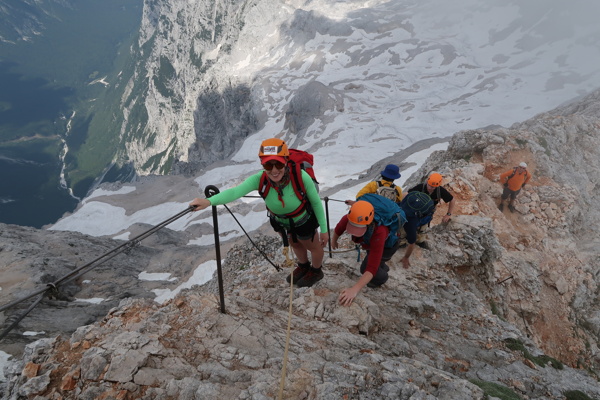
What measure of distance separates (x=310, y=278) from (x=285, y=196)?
275 cm

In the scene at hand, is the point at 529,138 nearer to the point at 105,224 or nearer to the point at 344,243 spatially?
the point at 344,243

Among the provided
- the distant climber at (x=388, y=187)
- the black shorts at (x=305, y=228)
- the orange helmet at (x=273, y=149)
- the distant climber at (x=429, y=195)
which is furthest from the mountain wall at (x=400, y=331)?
the orange helmet at (x=273, y=149)

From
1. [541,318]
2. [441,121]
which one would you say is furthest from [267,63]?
[541,318]

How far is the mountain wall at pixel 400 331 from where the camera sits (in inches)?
166

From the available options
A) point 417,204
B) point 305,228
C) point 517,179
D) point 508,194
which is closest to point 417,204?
point 417,204

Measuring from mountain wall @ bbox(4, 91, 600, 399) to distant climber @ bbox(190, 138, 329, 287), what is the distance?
1.57m

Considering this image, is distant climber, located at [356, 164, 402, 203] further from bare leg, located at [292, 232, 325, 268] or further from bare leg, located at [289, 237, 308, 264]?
bare leg, located at [289, 237, 308, 264]

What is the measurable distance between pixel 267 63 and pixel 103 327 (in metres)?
116

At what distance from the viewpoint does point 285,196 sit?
5.29 m

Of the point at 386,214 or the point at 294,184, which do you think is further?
the point at 386,214

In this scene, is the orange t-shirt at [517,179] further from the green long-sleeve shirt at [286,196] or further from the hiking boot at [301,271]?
the green long-sleeve shirt at [286,196]

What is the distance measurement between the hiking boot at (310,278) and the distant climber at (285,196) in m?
1.06

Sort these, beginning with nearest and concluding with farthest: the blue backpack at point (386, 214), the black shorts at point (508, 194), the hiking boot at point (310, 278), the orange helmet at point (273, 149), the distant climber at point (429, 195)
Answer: the orange helmet at point (273, 149) → the blue backpack at point (386, 214) → the hiking boot at point (310, 278) → the distant climber at point (429, 195) → the black shorts at point (508, 194)

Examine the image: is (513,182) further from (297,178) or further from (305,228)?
(297,178)
